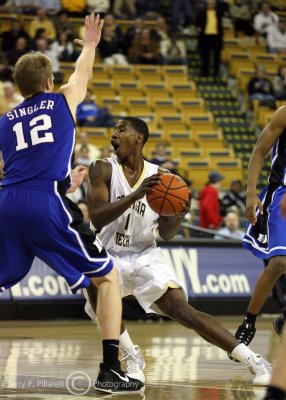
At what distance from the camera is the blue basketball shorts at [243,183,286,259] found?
778 centimetres

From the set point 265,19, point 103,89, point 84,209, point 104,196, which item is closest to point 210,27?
point 265,19

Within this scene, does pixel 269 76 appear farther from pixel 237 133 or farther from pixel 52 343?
pixel 52 343

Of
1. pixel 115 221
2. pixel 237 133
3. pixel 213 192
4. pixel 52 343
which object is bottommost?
pixel 237 133

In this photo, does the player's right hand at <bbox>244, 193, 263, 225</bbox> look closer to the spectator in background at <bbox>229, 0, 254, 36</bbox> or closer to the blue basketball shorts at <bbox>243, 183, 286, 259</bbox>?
the blue basketball shorts at <bbox>243, 183, 286, 259</bbox>

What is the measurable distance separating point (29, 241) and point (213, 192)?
10896 millimetres

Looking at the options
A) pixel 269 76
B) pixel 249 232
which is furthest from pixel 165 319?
pixel 269 76

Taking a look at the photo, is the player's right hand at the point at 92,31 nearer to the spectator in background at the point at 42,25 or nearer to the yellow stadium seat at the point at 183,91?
the spectator in background at the point at 42,25

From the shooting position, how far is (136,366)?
23.3ft

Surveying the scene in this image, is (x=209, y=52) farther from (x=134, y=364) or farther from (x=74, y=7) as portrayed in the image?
(x=134, y=364)

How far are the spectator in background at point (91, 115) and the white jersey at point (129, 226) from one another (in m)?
11.4

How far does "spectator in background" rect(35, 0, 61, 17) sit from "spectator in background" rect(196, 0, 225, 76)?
3.25 meters

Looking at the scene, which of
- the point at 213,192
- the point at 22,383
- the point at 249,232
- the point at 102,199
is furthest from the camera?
the point at 213,192

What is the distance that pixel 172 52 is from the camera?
76.8ft

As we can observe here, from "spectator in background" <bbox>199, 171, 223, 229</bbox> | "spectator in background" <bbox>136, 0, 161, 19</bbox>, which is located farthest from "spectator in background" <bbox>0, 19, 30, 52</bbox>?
"spectator in background" <bbox>136, 0, 161, 19</bbox>
